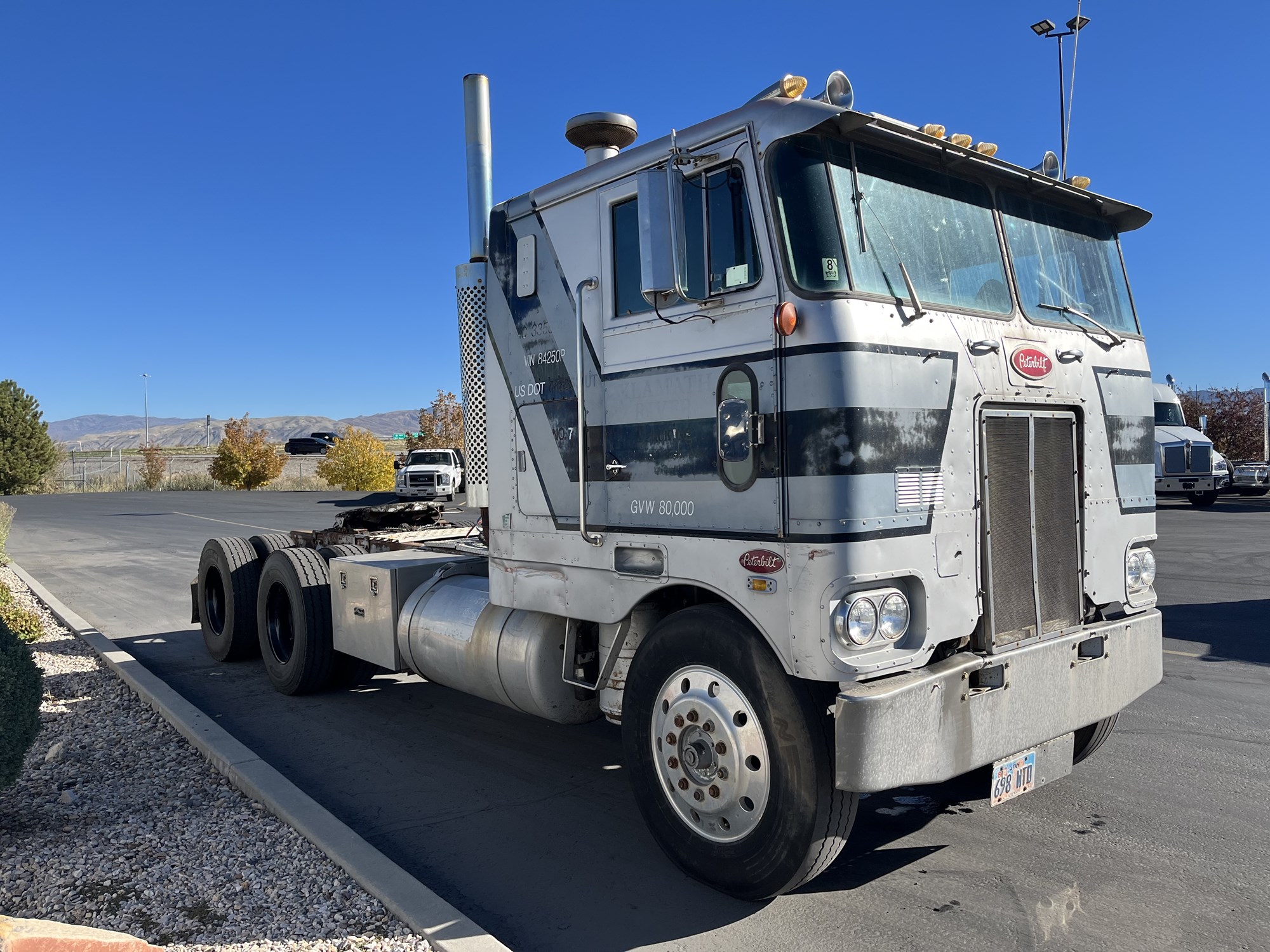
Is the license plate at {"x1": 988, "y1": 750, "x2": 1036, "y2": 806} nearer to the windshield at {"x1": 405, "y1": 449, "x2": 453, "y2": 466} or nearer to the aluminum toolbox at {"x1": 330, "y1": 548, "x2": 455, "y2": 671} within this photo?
the aluminum toolbox at {"x1": 330, "y1": 548, "x2": 455, "y2": 671}

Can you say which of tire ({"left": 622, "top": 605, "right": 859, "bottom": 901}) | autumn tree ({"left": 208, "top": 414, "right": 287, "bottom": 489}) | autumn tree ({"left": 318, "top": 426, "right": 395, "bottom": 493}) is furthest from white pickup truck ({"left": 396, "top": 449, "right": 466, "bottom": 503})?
tire ({"left": 622, "top": 605, "right": 859, "bottom": 901})

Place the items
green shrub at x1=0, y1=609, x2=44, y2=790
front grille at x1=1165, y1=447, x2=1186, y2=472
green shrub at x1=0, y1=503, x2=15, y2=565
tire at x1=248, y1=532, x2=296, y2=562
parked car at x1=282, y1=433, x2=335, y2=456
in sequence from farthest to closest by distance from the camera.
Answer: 1. parked car at x1=282, y1=433, x2=335, y2=456
2. front grille at x1=1165, y1=447, x2=1186, y2=472
3. green shrub at x1=0, y1=503, x2=15, y2=565
4. tire at x1=248, y1=532, x2=296, y2=562
5. green shrub at x1=0, y1=609, x2=44, y2=790

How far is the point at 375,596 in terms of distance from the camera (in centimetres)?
638

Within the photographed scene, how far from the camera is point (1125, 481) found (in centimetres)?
461

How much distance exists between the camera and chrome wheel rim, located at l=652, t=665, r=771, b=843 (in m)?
3.68

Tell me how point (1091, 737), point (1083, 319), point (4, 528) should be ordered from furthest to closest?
point (4, 528)
point (1091, 737)
point (1083, 319)

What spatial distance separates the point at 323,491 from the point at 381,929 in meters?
38.3

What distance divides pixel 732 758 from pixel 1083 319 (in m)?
2.76

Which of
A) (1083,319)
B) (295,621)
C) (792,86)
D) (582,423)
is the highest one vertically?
(792,86)

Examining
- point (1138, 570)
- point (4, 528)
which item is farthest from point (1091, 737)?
point (4, 528)

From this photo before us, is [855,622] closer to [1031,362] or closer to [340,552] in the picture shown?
[1031,362]

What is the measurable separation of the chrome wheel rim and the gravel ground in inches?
46.5

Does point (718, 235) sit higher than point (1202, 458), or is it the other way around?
point (718, 235)

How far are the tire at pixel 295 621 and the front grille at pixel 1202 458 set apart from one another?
75.6ft
